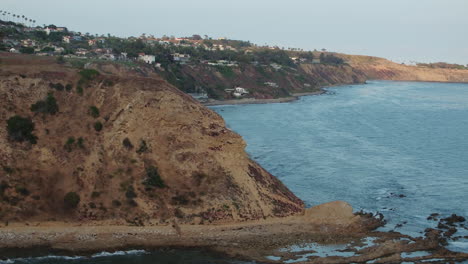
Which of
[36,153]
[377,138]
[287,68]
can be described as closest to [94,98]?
[36,153]

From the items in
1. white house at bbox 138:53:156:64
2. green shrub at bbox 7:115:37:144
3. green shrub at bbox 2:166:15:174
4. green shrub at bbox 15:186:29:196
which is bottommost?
green shrub at bbox 15:186:29:196

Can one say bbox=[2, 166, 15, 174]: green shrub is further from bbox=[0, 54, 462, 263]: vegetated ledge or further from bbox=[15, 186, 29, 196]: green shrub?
bbox=[15, 186, 29, 196]: green shrub

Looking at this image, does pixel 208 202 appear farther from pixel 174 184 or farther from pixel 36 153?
pixel 36 153

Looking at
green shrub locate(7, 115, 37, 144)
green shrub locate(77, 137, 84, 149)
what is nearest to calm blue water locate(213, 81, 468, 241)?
green shrub locate(77, 137, 84, 149)

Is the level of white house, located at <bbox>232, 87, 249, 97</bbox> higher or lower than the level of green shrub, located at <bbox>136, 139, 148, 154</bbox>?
lower

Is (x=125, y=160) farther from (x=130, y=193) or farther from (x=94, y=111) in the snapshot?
(x=94, y=111)

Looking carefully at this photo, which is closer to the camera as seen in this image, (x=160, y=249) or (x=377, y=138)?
(x=160, y=249)

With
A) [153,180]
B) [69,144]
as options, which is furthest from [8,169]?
[153,180]
